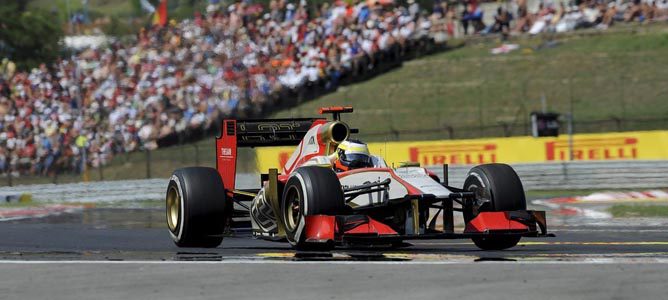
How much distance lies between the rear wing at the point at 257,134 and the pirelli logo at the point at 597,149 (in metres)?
13.1

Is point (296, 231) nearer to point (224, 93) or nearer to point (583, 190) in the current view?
point (583, 190)

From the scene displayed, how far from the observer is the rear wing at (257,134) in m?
13.4

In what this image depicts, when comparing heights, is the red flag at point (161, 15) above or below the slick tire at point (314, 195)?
above

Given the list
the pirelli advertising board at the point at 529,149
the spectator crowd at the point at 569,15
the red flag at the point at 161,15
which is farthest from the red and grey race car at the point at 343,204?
the red flag at the point at 161,15

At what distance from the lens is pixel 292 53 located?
1296 inches

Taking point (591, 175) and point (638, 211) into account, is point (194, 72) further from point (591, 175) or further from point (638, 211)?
point (638, 211)

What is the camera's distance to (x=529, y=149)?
2583 centimetres

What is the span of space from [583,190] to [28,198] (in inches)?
445

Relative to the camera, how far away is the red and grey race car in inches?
423

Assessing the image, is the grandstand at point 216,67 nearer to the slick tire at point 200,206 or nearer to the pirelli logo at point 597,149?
the pirelli logo at point 597,149

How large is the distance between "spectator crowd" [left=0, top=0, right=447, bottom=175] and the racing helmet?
18840mm
